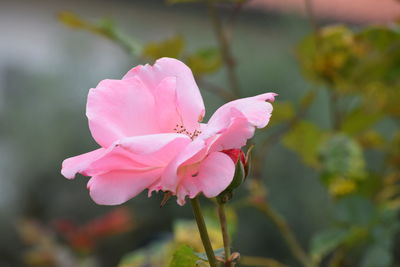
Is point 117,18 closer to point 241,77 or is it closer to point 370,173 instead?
point 241,77

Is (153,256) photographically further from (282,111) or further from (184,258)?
(184,258)

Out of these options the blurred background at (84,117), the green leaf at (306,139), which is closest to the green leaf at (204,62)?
the green leaf at (306,139)

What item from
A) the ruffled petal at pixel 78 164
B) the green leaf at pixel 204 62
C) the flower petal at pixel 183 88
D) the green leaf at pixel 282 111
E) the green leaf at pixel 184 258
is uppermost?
the flower petal at pixel 183 88

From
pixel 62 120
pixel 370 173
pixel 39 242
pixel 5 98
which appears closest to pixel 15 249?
pixel 62 120

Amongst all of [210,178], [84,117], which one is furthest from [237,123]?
[84,117]

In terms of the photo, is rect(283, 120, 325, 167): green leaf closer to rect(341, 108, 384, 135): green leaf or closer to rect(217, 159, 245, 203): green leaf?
rect(341, 108, 384, 135): green leaf

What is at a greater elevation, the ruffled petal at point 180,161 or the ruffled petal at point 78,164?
the ruffled petal at point 78,164

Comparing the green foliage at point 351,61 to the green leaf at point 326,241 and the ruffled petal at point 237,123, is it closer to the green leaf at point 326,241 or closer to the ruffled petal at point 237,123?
the green leaf at point 326,241

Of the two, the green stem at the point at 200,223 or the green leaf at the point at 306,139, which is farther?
the green leaf at the point at 306,139
